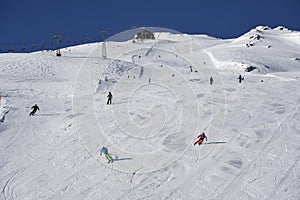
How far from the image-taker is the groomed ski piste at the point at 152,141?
11.3 meters

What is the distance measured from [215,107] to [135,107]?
6.36 metres

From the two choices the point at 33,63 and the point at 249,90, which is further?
the point at 33,63

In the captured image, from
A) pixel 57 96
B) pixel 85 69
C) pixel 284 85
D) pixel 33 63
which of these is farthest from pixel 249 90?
pixel 33 63

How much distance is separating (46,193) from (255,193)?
8393mm

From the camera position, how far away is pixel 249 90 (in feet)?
90.9

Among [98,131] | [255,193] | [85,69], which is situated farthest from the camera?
[85,69]

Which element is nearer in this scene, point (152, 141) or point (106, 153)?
point (106, 153)

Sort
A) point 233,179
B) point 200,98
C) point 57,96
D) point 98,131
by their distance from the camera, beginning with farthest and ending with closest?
point 57,96 → point 200,98 → point 98,131 → point 233,179

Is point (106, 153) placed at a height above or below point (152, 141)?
above

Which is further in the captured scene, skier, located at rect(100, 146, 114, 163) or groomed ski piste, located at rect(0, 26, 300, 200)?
skier, located at rect(100, 146, 114, 163)

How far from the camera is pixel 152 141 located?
1561cm

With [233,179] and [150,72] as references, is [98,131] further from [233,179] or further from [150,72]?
[150,72]

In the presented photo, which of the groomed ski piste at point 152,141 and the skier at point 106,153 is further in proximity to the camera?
the skier at point 106,153

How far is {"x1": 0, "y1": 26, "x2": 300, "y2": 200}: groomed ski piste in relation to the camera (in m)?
11.3
